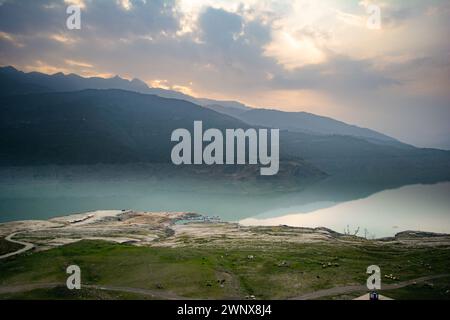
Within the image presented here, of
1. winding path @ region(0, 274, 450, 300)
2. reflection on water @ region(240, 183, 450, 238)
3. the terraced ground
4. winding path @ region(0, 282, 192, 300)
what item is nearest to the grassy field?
the terraced ground

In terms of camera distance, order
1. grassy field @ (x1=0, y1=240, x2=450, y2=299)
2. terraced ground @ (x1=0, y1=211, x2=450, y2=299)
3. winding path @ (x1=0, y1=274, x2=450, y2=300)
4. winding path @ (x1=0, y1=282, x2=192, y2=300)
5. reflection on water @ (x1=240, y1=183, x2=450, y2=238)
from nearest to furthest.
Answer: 1. winding path @ (x1=0, y1=274, x2=450, y2=300)
2. winding path @ (x1=0, y1=282, x2=192, y2=300)
3. terraced ground @ (x1=0, y1=211, x2=450, y2=299)
4. grassy field @ (x1=0, y1=240, x2=450, y2=299)
5. reflection on water @ (x1=240, y1=183, x2=450, y2=238)

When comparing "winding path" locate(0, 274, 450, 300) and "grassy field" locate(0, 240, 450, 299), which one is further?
"grassy field" locate(0, 240, 450, 299)

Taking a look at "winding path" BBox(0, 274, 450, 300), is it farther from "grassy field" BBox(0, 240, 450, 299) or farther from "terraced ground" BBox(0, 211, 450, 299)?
"grassy field" BBox(0, 240, 450, 299)

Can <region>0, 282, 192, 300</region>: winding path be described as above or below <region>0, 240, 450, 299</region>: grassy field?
below

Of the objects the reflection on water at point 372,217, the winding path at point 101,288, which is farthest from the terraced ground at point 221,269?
the reflection on water at point 372,217

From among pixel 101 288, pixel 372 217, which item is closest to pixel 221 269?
pixel 101 288

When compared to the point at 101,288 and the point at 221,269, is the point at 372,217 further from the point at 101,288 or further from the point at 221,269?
the point at 101,288

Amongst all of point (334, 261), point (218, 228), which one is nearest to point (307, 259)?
point (334, 261)
